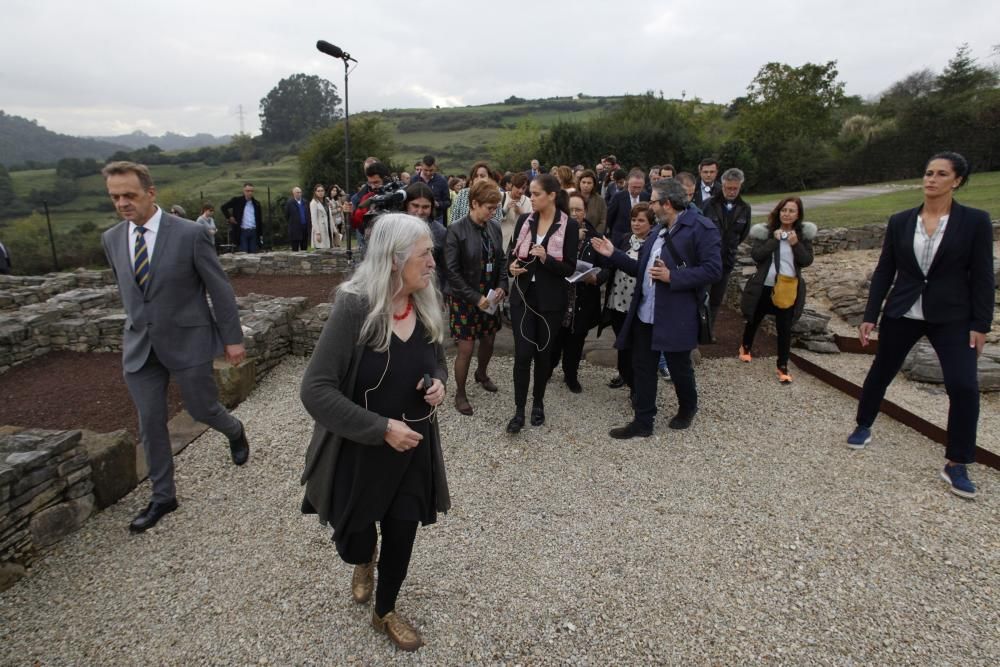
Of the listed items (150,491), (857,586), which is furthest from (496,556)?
(150,491)

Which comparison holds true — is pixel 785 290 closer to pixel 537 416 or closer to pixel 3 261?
pixel 537 416

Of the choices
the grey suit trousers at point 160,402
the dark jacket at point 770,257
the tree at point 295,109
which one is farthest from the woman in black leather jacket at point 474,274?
the tree at point 295,109

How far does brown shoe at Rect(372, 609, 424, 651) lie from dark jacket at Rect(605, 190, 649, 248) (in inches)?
228

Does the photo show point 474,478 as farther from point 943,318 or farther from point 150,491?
point 943,318

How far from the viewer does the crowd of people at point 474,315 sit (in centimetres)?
207

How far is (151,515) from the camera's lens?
11.1 ft

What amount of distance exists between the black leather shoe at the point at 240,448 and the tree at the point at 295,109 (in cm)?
9542

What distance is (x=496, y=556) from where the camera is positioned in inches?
124

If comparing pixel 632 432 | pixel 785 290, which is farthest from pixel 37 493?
pixel 785 290

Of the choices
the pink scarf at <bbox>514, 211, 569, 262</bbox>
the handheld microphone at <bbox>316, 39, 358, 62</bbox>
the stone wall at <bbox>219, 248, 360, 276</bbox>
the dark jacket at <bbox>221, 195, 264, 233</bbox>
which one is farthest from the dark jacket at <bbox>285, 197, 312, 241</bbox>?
the pink scarf at <bbox>514, 211, 569, 262</bbox>

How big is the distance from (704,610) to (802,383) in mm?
3756

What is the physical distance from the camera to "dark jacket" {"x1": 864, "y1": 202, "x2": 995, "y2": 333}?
350 cm

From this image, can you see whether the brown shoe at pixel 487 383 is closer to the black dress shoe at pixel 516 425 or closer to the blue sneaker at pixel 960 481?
the black dress shoe at pixel 516 425

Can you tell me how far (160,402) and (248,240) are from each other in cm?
1148
